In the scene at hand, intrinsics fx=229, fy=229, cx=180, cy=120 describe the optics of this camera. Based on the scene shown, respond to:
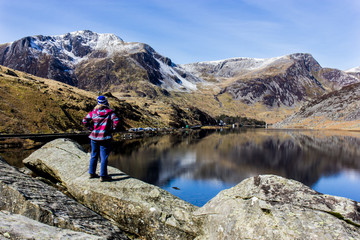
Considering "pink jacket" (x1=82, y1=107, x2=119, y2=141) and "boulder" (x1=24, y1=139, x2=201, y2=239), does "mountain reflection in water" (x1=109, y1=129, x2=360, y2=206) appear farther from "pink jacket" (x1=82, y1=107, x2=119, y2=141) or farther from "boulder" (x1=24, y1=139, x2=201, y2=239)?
"pink jacket" (x1=82, y1=107, x2=119, y2=141)

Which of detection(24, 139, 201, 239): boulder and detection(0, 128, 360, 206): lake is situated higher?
detection(24, 139, 201, 239): boulder

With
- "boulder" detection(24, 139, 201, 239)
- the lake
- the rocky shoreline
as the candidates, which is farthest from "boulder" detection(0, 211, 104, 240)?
the lake

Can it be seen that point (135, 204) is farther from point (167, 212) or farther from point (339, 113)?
point (339, 113)

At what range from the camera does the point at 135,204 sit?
9.60m

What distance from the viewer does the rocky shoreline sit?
6.13 meters

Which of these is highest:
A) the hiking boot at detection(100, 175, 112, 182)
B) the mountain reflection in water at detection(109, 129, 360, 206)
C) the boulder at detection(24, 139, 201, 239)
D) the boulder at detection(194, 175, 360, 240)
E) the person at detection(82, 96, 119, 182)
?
the person at detection(82, 96, 119, 182)

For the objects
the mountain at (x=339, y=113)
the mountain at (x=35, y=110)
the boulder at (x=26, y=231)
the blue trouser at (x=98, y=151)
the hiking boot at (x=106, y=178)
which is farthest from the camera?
the mountain at (x=339, y=113)

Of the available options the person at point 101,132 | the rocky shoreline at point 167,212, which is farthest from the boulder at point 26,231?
the person at point 101,132

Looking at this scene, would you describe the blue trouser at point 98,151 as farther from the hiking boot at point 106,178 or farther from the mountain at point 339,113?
the mountain at point 339,113

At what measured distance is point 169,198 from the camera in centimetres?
1007

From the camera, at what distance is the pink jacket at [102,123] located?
449 inches

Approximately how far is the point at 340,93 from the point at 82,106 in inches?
8159

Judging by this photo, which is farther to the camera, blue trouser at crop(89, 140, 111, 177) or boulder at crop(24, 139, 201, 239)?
blue trouser at crop(89, 140, 111, 177)

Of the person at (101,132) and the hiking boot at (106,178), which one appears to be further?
the person at (101,132)
